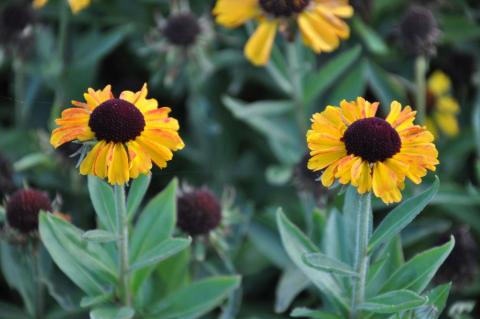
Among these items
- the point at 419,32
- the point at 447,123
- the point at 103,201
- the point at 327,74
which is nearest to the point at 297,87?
the point at 327,74

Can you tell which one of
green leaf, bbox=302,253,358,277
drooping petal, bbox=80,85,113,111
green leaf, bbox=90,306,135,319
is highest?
drooping petal, bbox=80,85,113,111

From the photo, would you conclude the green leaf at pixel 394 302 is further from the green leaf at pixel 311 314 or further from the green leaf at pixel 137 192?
the green leaf at pixel 137 192

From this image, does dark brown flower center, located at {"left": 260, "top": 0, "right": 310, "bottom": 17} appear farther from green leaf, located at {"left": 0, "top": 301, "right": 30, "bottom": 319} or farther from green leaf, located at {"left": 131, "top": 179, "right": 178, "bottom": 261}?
green leaf, located at {"left": 0, "top": 301, "right": 30, "bottom": 319}

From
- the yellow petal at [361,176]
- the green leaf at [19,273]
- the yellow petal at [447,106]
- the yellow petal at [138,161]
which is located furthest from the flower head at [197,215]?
the yellow petal at [447,106]

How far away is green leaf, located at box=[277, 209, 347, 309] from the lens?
50.2 inches

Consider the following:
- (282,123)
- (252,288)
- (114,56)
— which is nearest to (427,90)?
(282,123)

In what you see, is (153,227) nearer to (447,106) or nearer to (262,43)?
(262,43)

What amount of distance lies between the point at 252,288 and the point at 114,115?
0.78 meters

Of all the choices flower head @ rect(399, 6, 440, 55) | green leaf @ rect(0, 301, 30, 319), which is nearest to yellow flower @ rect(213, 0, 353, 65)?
flower head @ rect(399, 6, 440, 55)

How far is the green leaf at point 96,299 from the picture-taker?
1229 millimetres

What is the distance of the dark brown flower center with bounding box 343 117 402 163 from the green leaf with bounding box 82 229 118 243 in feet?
1.22

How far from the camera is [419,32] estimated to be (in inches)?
71.9

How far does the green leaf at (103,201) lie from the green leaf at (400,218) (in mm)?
406

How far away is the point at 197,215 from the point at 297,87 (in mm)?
467
